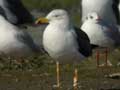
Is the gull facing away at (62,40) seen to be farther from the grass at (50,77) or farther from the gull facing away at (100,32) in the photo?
the gull facing away at (100,32)

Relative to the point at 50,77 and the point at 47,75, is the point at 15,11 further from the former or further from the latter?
the point at 50,77

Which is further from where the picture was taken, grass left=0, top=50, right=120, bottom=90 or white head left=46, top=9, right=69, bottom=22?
grass left=0, top=50, right=120, bottom=90

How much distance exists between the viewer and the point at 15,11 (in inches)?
604

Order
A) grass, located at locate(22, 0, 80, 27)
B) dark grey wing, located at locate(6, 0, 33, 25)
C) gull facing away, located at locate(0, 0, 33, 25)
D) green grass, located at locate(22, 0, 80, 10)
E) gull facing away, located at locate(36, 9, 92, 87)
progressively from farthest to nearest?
green grass, located at locate(22, 0, 80, 10) → grass, located at locate(22, 0, 80, 27) → dark grey wing, located at locate(6, 0, 33, 25) → gull facing away, located at locate(0, 0, 33, 25) → gull facing away, located at locate(36, 9, 92, 87)

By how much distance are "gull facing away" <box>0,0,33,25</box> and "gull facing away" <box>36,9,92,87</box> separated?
4576mm

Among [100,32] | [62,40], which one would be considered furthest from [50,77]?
[100,32]

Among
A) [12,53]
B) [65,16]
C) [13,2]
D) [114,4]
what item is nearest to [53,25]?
[65,16]

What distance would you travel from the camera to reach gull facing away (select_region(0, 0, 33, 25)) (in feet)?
49.2

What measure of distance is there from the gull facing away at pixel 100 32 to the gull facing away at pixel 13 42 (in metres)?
1.97

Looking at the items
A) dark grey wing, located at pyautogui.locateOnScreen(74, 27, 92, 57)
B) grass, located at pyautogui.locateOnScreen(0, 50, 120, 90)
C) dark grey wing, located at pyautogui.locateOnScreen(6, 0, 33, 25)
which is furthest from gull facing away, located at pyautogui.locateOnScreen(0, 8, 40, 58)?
dark grey wing, located at pyautogui.locateOnScreen(6, 0, 33, 25)

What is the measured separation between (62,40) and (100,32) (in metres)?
3.75

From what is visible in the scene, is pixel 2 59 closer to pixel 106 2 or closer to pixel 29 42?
pixel 29 42

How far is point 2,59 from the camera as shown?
1370 centimetres

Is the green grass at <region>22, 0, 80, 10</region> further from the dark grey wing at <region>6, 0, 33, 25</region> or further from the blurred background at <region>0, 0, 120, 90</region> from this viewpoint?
the blurred background at <region>0, 0, 120, 90</region>
